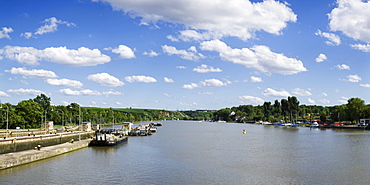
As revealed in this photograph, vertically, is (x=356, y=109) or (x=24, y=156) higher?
(x=356, y=109)

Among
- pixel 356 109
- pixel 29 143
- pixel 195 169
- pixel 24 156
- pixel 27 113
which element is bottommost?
pixel 195 169

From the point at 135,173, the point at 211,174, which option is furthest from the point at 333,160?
the point at 135,173

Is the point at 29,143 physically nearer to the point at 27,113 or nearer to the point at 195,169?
the point at 195,169

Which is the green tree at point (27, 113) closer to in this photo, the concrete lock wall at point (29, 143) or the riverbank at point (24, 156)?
the concrete lock wall at point (29, 143)

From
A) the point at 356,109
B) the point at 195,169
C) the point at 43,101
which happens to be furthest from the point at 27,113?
the point at 356,109

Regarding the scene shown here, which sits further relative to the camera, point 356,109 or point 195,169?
point 356,109

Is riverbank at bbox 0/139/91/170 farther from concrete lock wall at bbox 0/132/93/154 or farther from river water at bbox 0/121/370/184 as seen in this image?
concrete lock wall at bbox 0/132/93/154

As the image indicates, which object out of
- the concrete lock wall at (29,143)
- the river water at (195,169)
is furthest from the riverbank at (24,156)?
the concrete lock wall at (29,143)

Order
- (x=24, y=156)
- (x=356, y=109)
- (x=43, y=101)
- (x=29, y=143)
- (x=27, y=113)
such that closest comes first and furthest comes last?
1. (x=24, y=156)
2. (x=29, y=143)
3. (x=27, y=113)
4. (x=43, y=101)
5. (x=356, y=109)

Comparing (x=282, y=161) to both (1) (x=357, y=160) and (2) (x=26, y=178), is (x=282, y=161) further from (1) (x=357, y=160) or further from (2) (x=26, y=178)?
(2) (x=26, y=178)

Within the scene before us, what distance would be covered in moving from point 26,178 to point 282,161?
109 ft

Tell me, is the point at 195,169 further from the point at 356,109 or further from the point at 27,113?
the point at 356,109

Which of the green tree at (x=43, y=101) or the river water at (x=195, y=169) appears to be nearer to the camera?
the river water at (x=195, y=169)

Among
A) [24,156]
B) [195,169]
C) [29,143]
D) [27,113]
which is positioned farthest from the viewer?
[27,113]
